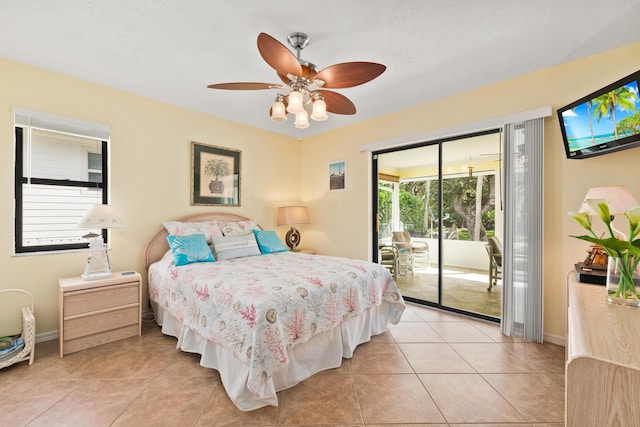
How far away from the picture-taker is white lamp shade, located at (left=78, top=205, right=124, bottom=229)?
253 cm

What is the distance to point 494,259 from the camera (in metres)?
3.43

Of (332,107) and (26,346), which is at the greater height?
(332,107)

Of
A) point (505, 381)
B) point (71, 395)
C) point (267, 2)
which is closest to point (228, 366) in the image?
point (71, 395)

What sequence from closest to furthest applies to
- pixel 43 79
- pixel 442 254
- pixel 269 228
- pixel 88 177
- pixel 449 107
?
1. pixel 43 79
2. pixel 88 177
3. pixel 449 107
4. pixel 442 254
5. pixel 269 228

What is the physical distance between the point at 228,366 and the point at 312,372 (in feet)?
2.02

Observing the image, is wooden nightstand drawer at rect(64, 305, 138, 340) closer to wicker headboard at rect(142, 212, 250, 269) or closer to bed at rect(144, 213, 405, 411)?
bed at rect(144, 213, 405, 411)

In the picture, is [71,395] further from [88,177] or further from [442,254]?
[442,254]

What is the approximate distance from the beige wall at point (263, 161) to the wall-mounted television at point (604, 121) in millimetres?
236

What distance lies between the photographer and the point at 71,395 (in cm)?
186

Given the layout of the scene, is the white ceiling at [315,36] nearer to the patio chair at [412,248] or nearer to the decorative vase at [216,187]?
the decorative vase at [216,187]

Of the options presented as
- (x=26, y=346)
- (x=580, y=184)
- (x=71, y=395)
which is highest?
(x=580, y=184)

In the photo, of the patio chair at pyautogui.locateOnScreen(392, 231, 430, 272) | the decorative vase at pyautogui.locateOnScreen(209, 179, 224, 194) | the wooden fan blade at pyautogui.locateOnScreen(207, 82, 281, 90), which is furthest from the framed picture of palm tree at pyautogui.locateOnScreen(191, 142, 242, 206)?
the patio chair at pyautogui.locateOnScreen(392, 231, 430, 272)

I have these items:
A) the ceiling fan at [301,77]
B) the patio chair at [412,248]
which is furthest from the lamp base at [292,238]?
the ceiling fan at [301,77]

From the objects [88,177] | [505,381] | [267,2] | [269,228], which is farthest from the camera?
[269,228]
